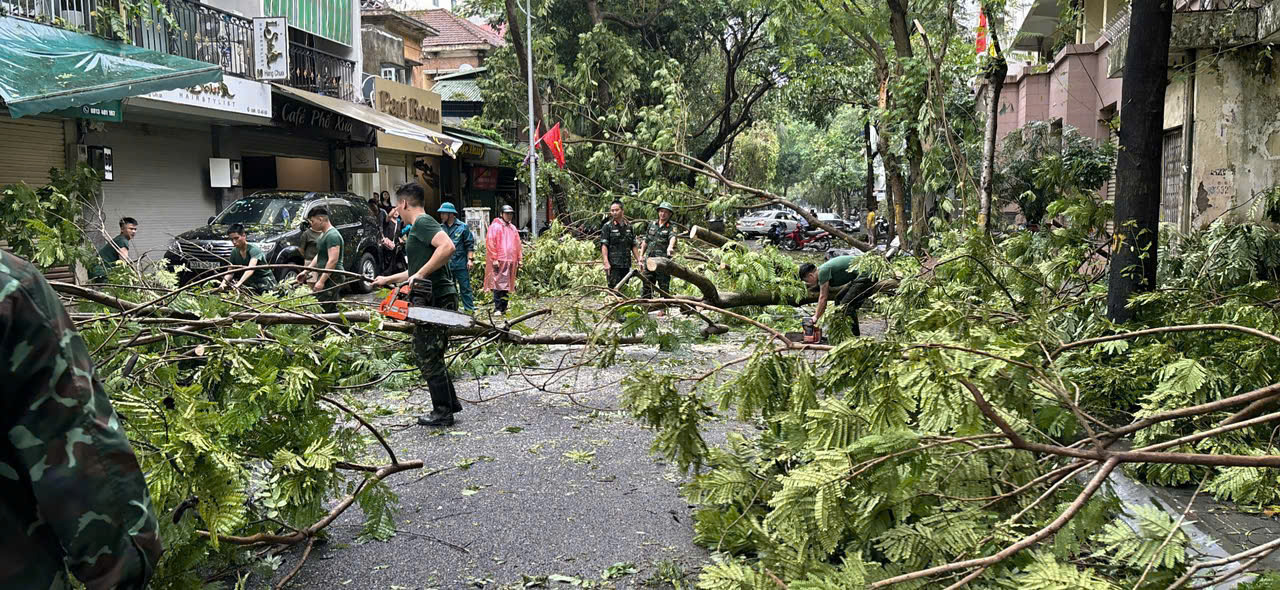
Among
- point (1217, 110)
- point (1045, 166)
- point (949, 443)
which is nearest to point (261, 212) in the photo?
point (1045, 166)

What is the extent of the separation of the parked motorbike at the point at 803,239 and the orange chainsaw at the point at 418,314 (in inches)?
1032

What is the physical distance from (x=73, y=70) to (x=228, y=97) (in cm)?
440

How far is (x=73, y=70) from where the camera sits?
11.3 m

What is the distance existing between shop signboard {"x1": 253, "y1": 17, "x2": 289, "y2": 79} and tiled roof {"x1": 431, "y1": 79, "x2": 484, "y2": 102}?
14264mm

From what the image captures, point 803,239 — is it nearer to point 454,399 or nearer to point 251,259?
point 251,259

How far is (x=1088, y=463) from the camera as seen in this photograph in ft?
8.77

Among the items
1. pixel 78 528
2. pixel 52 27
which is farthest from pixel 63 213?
pixel 78 528

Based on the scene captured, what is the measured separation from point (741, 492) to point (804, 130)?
60156 mm

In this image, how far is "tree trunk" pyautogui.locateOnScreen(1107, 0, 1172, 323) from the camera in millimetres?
5980

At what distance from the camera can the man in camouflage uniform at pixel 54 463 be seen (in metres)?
1.73

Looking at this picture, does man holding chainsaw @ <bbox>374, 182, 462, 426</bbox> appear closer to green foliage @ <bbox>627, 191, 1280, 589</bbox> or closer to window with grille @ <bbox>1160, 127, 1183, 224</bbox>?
green foliage @ <bbox>627, 191, 1280, 589</bbox>

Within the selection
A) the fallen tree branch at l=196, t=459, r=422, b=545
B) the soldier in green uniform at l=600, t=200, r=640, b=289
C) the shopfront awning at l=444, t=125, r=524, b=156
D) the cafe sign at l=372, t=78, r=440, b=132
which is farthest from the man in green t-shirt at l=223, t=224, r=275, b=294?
the shopfront awning at l=444, t=125, r=524, b=156

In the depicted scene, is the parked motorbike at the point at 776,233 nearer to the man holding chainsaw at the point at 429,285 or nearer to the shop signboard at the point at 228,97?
the shop signboard at the point at 228,97

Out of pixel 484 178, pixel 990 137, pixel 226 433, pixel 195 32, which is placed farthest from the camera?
pixel 484 178
